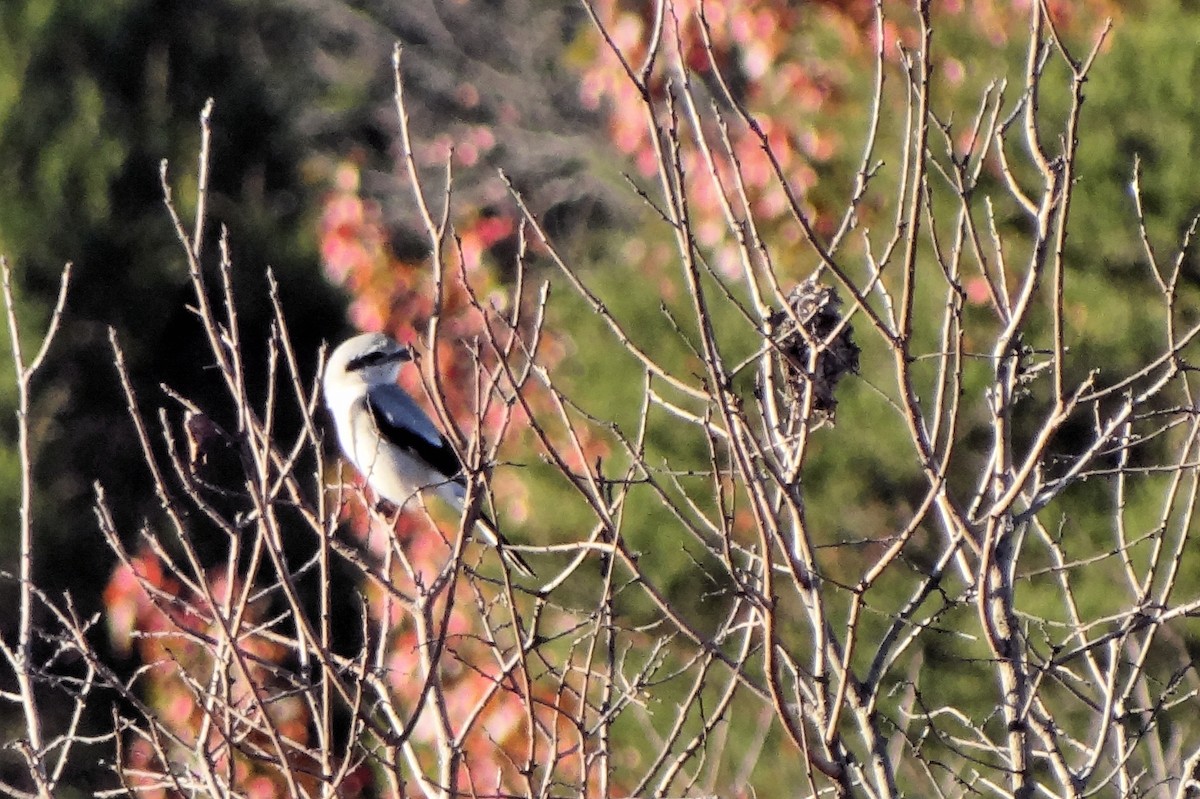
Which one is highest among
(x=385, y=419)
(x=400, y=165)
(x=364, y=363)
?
(x=400, y=165)

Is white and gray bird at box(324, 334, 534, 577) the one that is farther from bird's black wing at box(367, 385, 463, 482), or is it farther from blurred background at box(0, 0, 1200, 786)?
blurred background at box(0, 0, 1200, 786)

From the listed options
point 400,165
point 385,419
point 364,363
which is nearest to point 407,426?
point 385,419

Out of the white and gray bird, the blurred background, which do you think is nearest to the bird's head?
the white and gray bird

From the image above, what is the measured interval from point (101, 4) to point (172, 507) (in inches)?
445

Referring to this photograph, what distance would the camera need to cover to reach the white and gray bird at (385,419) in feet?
20.3

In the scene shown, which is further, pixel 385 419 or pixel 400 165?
pixel 400 165

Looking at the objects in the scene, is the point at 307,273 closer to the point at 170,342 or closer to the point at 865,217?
the point at 170,342

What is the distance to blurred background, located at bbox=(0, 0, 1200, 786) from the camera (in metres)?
7.24

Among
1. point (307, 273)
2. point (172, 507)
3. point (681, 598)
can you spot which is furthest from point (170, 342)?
point (172, 507)

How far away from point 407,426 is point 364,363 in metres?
0.29

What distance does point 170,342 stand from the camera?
1247 cm

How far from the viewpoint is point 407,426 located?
→ 623 centimetres

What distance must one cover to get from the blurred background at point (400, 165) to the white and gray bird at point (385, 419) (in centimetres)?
191

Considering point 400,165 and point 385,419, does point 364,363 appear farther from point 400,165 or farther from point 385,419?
point 400,165
